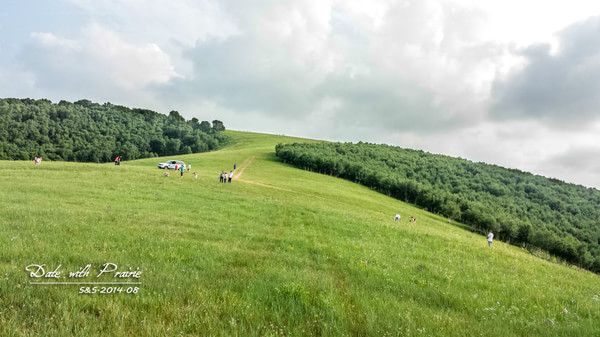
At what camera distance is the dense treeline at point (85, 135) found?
373ft

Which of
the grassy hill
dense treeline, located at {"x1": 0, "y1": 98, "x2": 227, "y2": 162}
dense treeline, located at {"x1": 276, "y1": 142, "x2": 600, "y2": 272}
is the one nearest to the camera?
the grassy hill

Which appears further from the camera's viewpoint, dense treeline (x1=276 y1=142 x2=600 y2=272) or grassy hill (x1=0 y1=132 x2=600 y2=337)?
dense treeline (x1=276 y1=142 x2=600 y2=272)

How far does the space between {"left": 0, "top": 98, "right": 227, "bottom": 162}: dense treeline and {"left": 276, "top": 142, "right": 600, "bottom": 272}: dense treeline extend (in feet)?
152

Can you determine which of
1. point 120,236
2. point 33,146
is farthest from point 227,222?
point 33,146

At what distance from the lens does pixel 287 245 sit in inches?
701

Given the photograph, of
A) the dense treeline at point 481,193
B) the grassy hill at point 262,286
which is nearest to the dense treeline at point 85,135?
the dense treeline at point 481,193

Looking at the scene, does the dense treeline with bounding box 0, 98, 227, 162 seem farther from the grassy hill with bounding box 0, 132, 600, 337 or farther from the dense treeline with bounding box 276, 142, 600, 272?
the grassy hill with bounding box 0, 132, 600, 337

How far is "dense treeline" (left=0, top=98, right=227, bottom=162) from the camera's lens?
114 meters

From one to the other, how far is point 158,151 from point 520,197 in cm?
12976

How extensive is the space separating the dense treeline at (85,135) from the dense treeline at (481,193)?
152 feet

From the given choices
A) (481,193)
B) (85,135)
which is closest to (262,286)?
(481,193)

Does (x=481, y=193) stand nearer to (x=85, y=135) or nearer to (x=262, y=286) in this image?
(x=85, y=135)

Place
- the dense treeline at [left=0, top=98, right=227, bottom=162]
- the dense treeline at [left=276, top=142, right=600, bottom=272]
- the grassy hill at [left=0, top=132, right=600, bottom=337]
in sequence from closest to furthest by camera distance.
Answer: the grassy hill at [left=0, top=132, right=600, bottom=337] < the dense treeline at [left=276, top=142, right=600, bottom=272] < the dense treeline at [left=0, top=98, right=227, bottom=162]

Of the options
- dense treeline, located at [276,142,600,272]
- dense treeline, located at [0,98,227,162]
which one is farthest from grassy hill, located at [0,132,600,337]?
dense treeline, located at [0,98,227,162]
